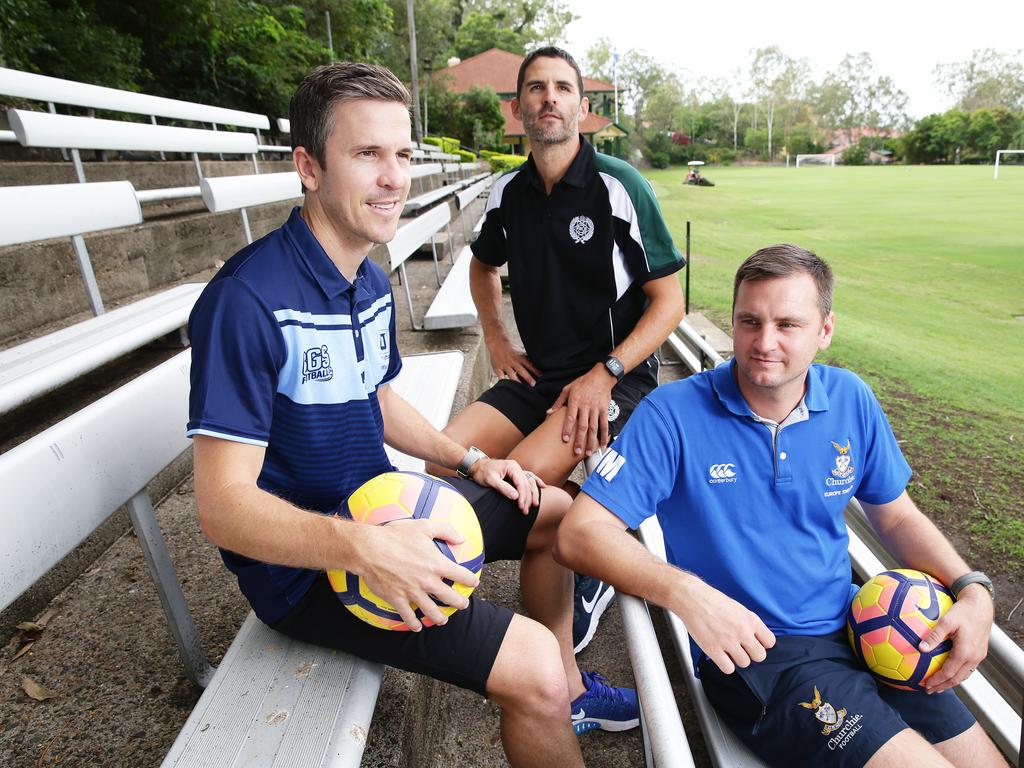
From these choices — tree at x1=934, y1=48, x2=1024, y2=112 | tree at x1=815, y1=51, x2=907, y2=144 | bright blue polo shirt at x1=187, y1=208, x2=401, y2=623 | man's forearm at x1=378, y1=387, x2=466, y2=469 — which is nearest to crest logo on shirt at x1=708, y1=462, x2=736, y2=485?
man's forearm at x1=378, y1=387, x2=466, y2=469

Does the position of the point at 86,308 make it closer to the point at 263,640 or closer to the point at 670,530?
the point at 263,640

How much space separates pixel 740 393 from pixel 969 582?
735 mm

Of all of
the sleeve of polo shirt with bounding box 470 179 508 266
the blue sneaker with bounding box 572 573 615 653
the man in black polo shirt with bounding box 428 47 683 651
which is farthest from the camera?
the sleeve of polo shirt with bounding box 470 179 508 266

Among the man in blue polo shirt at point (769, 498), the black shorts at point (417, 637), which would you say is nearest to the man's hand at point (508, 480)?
the man in blue polo shirt at point (769, 498)

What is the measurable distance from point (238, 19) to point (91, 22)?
3520 mm

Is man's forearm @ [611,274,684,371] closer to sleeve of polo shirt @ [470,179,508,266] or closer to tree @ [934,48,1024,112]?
sleeve of polo shirt @ [470,179,508,266]

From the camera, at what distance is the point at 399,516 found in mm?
1564

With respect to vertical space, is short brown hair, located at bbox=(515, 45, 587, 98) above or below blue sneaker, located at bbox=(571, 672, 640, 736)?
above

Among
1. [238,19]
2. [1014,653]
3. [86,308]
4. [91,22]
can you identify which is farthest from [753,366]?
[238,19]

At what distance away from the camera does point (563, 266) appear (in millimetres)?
3027

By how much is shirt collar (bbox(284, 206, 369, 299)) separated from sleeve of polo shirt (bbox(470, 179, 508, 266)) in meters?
1.65

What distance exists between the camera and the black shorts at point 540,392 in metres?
2.96

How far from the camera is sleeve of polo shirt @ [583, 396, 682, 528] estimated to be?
1.86 metres

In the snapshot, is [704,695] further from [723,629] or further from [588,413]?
[588,413]
